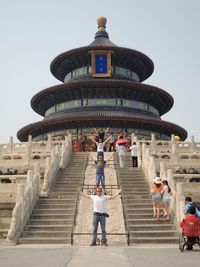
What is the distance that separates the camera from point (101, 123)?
130 feet

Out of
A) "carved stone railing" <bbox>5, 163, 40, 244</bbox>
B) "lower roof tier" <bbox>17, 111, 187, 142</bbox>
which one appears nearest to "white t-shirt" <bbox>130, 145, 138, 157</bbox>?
"carved stone railing" <bbox>5, 163, 40, 244</bbox>

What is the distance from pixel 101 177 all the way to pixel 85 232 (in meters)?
3.79

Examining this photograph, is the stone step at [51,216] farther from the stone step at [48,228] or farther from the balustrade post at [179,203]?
the balustrade post at [179,203]

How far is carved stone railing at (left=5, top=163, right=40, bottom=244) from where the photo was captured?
12.5m

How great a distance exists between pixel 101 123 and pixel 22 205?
1044 inches

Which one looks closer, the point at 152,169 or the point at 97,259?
the point at 97,259

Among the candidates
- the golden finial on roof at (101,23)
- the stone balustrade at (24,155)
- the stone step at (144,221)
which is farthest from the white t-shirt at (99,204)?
the golden finial on roof at (101,23)

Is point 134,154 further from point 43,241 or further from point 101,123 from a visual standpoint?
point 101,123

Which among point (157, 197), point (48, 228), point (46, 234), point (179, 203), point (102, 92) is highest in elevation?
point (102, 92)

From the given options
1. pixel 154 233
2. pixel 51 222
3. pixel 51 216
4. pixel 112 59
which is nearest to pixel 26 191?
pixel 51 216

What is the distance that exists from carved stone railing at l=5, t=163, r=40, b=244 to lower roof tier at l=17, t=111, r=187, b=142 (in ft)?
72.3

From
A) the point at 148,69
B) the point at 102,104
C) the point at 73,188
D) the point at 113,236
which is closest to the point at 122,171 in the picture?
the point at 73,188

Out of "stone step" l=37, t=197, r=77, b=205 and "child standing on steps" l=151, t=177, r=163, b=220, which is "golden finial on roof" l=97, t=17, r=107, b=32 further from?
"child standing on steps" l=151, t=177, r=163, b=220

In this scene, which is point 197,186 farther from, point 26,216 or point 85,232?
point 26,216
